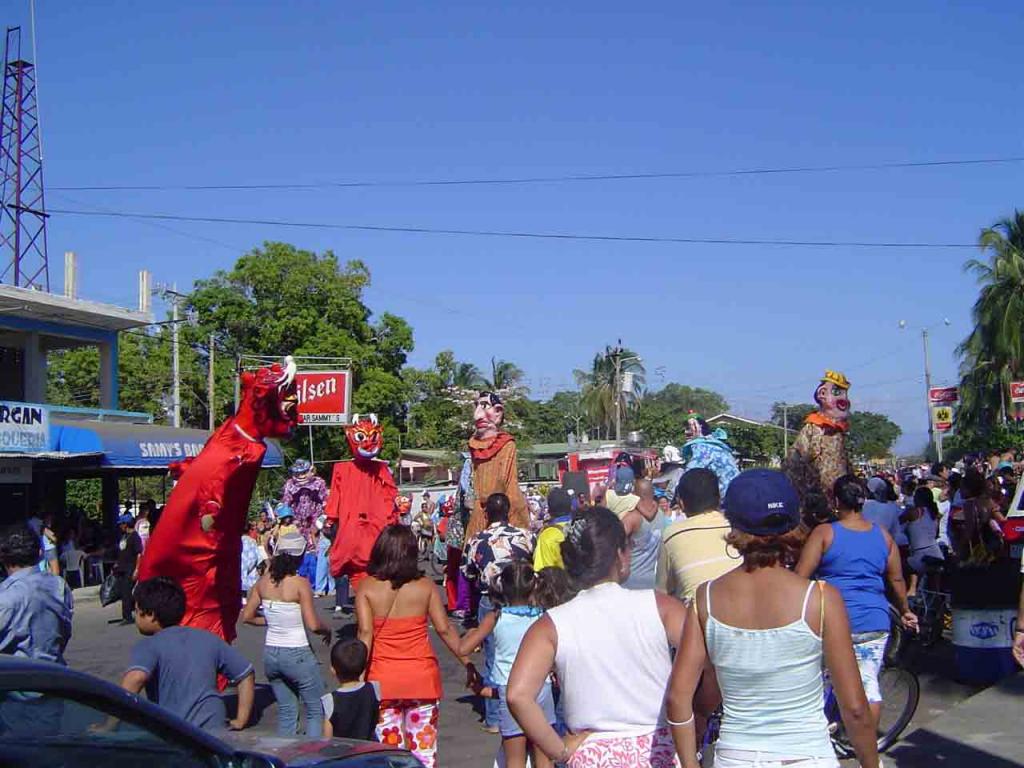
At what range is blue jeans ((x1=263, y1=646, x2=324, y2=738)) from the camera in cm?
719

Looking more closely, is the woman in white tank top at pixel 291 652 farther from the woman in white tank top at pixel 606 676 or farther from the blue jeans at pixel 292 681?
the woman in white tank top at pixel 606 676

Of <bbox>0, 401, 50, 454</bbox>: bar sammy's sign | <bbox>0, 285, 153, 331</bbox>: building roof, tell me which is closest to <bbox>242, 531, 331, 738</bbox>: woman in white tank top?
<bbox>0, 401, 50, 454</bbox>: bar sammy's sign

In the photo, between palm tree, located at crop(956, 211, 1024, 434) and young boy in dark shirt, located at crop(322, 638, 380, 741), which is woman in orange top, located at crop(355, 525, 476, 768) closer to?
young boy in dark shirt, located at crop(322, 638, 380, 741)

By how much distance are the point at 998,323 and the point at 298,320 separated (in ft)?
87.0

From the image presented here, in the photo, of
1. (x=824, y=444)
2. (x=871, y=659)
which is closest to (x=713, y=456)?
(x=824, y=444)

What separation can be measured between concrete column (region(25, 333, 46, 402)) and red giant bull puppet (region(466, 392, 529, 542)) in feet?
54.0

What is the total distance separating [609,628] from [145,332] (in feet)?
157

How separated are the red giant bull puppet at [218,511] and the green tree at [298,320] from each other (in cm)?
3465

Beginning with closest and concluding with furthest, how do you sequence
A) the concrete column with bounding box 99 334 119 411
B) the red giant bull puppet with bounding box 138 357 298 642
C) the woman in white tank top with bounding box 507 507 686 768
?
the woman in white tank top with bounding box 507 507 686 768
the red giant bull puppet with bounding box 138 357 298 642
the concrete column with bounding box 99 334 119 411

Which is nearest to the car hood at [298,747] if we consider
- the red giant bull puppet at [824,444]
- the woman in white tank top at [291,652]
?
the woman in white tank top at [291,652]

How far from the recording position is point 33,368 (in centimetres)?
2373

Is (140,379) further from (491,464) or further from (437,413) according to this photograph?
(491,464)

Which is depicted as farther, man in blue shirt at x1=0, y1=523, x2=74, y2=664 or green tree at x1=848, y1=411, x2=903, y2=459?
green tree at x1=848, y1=411, x2=903, y2=459

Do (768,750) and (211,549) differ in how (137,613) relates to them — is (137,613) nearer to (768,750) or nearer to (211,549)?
(211,549)
